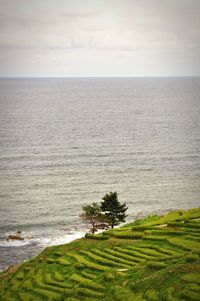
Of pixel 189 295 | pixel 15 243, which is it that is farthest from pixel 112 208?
pixel 189 295

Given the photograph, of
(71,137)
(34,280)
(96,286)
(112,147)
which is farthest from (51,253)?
(71,137)

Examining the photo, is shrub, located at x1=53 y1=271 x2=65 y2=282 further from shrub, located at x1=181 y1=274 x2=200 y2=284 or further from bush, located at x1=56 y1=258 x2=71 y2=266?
shrub, located at x1=181 y1=274 x2=200 y2=284

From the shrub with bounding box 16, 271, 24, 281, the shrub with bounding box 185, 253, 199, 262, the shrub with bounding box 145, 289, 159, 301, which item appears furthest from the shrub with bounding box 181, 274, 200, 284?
the shrub with bounding box 16, 271, 24, 281

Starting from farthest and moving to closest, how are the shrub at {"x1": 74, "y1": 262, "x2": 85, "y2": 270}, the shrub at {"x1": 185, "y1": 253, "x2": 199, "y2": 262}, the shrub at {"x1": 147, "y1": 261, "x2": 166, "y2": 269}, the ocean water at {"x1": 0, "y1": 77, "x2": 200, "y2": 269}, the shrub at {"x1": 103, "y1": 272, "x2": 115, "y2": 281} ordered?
the ocean water at {"x1": 0, "y1": 77, "x2": 200, "y2": 269}
the shrub at {"x1": 74, "y1": 262, "x2": 85, "y2": 270}
the shrub at {"x1": 103, "y1": 272, "x2": 115, "y2": 281}
the shrub at {"x1": 147, "y1": 261, "x2": 166, "y2": 269}
the shrub at {"x1": 185, "y1": 253, "x2": 199, "y2": 262}

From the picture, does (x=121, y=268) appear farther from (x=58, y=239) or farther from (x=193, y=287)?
(x=58, y=239)

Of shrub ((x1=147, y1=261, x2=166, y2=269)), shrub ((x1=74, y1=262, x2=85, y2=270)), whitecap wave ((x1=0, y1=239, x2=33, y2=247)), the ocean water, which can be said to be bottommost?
shrub ((x1=74, y1=262, x2=85, y2=270))

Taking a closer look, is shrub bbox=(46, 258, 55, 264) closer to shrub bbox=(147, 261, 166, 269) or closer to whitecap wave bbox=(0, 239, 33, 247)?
shrub bbox=(147, 261, 166, 269)

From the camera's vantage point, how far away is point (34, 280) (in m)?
47.4

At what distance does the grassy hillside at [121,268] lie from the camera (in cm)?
3794

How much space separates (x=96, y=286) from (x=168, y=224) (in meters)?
16.9

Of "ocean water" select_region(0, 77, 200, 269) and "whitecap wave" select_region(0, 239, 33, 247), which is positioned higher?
"ocean water" select_region(0, 77, 200, 269)

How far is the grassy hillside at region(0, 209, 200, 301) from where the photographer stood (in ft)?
124

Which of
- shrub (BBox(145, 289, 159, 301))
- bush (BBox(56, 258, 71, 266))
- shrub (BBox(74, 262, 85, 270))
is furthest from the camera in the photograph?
bush (BBox(56, 258, 71, 266))

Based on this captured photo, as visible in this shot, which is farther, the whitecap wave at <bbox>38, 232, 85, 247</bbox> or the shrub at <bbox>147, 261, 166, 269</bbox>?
the whitecap wave at <bbox>38, 232, 85, 247</bbox>
